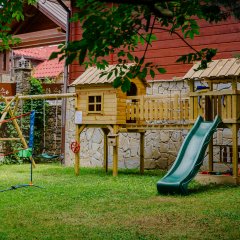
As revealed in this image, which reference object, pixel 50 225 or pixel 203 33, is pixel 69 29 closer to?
pixel 203 33

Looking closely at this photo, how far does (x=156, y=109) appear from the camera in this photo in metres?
12.1

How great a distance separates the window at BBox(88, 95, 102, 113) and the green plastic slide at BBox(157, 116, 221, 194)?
3.00 meters

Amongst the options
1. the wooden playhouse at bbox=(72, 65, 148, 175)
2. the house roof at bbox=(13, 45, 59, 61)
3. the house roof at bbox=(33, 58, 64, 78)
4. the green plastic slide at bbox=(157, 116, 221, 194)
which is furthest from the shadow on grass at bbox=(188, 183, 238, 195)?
the house roof at bbox=(13, 45, 59, 61)

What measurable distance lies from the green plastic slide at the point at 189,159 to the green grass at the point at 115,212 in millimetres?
248

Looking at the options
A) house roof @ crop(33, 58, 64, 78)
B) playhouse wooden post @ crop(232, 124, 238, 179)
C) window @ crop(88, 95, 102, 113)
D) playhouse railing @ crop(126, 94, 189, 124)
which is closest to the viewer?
playhouse wooden post @ crop(232, 124, 238, 179)

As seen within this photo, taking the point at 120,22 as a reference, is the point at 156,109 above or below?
below

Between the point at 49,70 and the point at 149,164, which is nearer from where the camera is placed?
the point at 149,164

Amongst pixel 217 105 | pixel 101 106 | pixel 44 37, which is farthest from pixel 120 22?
pixel 44 37

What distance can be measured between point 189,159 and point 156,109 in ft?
8.10

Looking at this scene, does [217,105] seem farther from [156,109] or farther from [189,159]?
[189,159]

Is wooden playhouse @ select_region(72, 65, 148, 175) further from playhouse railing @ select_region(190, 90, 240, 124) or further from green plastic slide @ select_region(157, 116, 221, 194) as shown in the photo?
green plastic slide @ select_region(157, 116, 221, 194)

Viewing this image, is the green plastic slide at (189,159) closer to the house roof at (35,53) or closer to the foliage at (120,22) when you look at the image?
the foliage at (120,22)

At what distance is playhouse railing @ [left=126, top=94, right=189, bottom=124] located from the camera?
38.4 feet

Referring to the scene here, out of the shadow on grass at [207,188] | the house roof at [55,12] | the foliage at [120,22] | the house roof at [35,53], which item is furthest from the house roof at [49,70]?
the foliage at [120,22]
